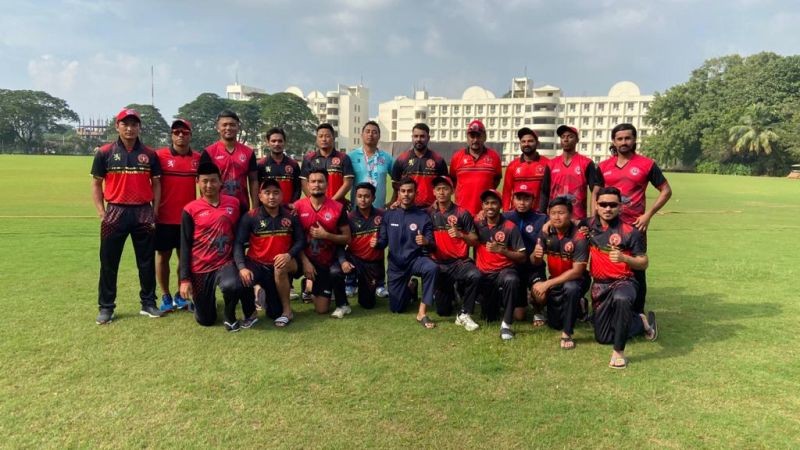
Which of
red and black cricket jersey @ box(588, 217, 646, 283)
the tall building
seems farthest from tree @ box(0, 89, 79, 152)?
red and black cricket jersey @ box(588, 217, 646, 283)

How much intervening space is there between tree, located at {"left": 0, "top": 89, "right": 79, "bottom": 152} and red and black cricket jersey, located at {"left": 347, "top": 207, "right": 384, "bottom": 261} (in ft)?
324

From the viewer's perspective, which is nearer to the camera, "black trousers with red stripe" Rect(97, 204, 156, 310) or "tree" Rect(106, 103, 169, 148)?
"black trousers with red stripe" Rect(97, 204, 156, 310)

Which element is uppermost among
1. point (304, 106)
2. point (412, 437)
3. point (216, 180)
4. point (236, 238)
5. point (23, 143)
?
point (304, 106)

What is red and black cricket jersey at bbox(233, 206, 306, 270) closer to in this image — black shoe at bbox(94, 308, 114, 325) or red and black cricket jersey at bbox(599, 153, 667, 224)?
black shoe at bbox(94, 308, 114, 325)

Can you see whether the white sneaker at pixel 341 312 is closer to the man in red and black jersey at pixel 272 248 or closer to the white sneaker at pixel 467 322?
the man in red and black jersey at pixel 272 248

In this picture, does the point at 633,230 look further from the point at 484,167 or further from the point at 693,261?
the point at 693,261

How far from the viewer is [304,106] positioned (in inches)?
3280

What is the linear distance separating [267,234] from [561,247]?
3.18 meters

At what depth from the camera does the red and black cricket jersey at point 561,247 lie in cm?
512

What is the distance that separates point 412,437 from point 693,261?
25.5 ft

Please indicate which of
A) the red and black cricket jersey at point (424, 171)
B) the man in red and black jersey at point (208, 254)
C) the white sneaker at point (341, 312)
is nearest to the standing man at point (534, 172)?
the red and black cricket jersey at point (424, 171)

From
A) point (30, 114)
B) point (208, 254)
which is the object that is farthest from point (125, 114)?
point (30, 114)

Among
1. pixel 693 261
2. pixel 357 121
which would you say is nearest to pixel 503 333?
pixel 693 261

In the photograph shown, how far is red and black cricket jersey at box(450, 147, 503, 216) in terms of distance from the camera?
632 cm
